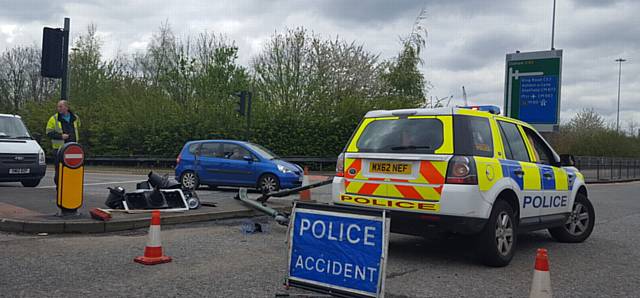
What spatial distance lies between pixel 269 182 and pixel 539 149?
27.5ft

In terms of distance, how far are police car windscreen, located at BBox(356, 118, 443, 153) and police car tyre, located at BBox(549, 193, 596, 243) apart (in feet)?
10.6

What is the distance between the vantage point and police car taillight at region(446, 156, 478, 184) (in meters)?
6.17

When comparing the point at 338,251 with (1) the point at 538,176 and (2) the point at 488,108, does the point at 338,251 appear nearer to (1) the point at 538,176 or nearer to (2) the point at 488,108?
(2) the point at 488,108

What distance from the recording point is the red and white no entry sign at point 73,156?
26.5 ft

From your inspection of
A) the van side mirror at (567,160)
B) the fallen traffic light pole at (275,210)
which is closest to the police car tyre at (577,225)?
the van side mirror at (567,160)

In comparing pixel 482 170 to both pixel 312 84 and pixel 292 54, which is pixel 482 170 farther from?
pixel 292 54

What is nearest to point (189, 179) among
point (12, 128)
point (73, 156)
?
point (12, 128)

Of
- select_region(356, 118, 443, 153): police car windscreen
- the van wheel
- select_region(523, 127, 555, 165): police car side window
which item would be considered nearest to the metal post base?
select_region(356, 118, 443, 153): police car windscreen

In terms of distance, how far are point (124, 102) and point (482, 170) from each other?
31249 millimetres

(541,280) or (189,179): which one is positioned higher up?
(541,280)

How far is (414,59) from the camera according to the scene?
34.1m

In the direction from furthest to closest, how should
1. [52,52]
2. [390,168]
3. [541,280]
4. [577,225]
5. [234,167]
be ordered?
[234,167], [52,52], [577,225], [390,168], [541,280]

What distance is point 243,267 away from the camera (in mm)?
6145

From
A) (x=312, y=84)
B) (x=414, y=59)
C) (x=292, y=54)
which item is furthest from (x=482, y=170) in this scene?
(x=414, y=59)
